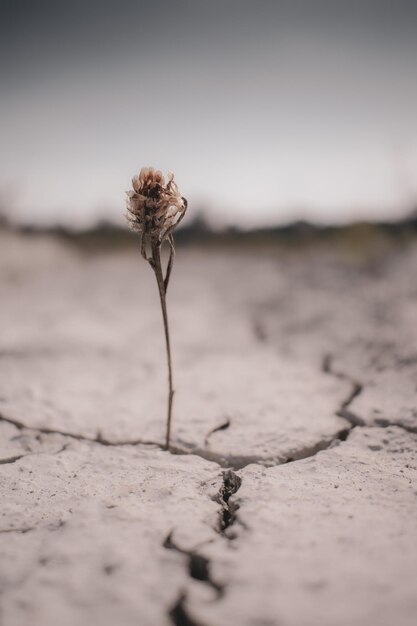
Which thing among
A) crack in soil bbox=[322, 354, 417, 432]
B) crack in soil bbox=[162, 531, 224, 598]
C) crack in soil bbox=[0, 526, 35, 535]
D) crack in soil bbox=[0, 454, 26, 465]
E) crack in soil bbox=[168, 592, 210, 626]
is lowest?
crack in soil bbox=[0, 526, 35, 535]

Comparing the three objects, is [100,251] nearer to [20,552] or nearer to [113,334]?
[113,334]

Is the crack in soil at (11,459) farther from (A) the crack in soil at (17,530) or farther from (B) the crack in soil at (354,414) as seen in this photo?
(B) the crack in soil at (354,414)

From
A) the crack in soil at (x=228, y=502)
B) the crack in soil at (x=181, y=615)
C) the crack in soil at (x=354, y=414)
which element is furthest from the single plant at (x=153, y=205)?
the crack in soil at (x=354, y=414)

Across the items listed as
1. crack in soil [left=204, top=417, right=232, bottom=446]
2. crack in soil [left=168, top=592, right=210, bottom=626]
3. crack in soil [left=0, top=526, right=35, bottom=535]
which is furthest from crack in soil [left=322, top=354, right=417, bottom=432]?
crack in soil [left=0, top=526, right=35, bottom=535]

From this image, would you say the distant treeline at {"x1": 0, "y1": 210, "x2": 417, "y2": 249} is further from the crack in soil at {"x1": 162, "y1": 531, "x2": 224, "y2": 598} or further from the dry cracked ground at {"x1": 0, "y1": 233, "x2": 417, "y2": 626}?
the crack in soil at {"x1": 162, "y1": 531, "x2": 224, "y2": 598}

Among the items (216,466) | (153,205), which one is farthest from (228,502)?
(153,205)

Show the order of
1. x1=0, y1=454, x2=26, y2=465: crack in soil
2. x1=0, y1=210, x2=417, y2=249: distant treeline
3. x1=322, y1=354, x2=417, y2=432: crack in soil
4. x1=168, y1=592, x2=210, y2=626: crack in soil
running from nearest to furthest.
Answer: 1. x1=168, y1=592, x2=210, y2=626: crack in soil
2. x1=0, y1=454, x2=26, y2=465: crack in soil
3. x1=322, y1=354, x2=417, y2=432: crack in soil
4. x1=0, y1=210, x2=417, y2=249: distant treeline

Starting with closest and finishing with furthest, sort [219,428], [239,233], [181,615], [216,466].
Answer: [181,615], [216,466], [219,428], [239,233]

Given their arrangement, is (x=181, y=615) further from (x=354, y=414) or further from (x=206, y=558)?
(x=354, y=414)
